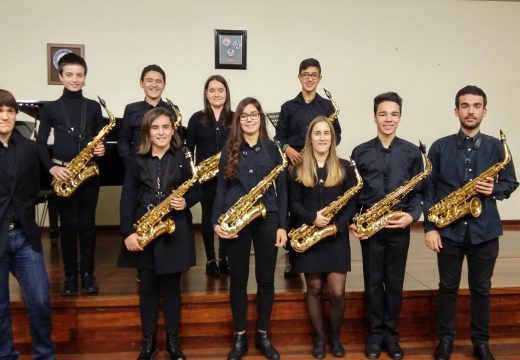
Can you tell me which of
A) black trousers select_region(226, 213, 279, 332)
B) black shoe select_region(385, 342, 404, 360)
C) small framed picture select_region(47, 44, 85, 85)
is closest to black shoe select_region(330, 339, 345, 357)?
black shoe select_region(385, 342, 404, 360)

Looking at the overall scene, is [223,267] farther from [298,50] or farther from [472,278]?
[298,50]

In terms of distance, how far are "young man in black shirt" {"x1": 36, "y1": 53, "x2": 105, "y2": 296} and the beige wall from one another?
248 centimetres

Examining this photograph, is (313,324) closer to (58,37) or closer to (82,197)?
(82,197)

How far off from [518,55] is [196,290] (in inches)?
203

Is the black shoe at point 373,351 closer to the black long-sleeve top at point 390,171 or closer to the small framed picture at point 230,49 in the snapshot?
the black long-sleeve top at point 390,171

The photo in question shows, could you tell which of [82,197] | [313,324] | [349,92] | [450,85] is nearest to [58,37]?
[82,197]

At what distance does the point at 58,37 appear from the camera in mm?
5355

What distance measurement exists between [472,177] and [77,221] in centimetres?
252

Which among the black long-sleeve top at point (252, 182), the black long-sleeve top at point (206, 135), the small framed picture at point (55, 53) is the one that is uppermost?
the small framed picture at point (55, 53)

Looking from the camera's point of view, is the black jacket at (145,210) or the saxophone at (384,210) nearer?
the black jacket at (145,210)

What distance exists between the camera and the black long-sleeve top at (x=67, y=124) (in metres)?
3.06

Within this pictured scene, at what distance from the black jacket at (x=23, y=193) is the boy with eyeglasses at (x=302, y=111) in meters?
1.72

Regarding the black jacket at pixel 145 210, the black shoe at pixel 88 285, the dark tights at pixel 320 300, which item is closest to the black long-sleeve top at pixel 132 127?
the black jacket at pixel 145 210

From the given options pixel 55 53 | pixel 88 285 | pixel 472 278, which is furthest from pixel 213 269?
pixel 55 53
